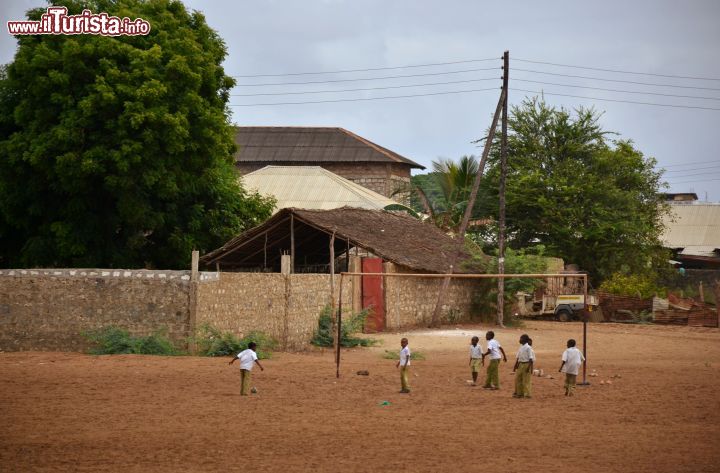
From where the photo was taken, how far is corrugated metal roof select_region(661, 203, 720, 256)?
193ft

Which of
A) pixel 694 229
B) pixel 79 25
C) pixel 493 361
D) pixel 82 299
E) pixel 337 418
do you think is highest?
pixel 79 25

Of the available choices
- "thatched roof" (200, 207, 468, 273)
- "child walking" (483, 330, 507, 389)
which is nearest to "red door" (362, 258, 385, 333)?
"thatched roof" (200, 207, 468, 273)

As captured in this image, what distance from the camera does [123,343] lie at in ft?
68.7

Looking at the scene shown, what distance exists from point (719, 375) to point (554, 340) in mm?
9754

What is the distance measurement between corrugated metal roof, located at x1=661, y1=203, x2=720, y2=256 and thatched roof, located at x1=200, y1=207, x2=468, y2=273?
2786cm

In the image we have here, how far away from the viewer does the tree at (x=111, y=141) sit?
86.8ft

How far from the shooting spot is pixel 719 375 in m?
19.8

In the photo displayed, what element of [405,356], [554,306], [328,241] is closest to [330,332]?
[328,241]

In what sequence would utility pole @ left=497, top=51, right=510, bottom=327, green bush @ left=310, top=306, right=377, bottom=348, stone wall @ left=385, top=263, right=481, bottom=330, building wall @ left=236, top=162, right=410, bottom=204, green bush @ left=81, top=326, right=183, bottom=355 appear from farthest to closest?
building wall @ left=236, top=162, right=410, bottom=204, utility pole @ left=497, top=51, right=510, bottom=327, stone wall @ left=385, top=263, right=481, bottom=330, green bush @ left=310, top=306, right=377, bottom=348, green bush @ left=81, top=326, right=183, bottom=355

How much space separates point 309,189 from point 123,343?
28059 mm

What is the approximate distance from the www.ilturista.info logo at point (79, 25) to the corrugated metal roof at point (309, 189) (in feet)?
58.8

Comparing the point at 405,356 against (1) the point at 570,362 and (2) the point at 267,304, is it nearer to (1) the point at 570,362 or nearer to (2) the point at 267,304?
(1) the point at 570,362

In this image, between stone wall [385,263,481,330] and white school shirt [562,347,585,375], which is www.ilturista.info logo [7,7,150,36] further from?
white school shirt [562,347,585,375]

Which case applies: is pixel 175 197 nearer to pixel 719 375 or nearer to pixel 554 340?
pixel 554 340
